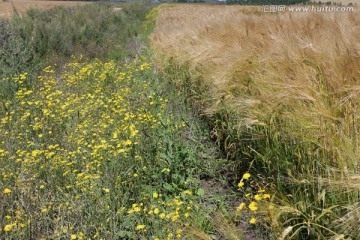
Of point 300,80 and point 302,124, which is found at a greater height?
point 300,80

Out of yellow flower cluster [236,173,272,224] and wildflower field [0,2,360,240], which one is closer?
yellow flower cluster [236,173,272,224]

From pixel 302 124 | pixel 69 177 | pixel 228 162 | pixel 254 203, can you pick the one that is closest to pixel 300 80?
pixel 302 124

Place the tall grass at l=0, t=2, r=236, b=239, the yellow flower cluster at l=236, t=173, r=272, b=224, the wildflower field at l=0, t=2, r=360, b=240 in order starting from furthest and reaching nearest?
the tall grass at l=0, t=2, r=236, b=239
the wildflower field at l=0, t=2, r=360, b=240
the yellow flower cluster at l=236, t=173, r=272, b=224

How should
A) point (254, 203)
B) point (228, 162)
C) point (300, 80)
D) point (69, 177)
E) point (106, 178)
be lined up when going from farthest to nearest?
1. point (228, 162)
2. point (69, 177)
3. point (106, 178)
4. point (300, 80)
5. point (254, 203)

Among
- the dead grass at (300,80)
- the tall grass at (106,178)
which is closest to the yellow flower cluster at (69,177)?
the tall grass at (106,178)

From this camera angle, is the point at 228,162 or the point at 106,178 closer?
the point at 106,178

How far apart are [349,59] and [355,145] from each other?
0.79 m

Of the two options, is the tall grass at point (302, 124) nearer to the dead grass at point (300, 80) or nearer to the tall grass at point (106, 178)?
the dead grass at point (300, 80)

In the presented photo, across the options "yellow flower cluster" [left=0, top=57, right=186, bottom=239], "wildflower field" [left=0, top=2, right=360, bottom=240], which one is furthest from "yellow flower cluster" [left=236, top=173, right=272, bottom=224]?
"yellow flower cluster" [left=0, top=57, right=186, bottom=239]

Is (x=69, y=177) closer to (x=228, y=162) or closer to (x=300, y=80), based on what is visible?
(x=228, y=162)

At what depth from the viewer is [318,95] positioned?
2428mm

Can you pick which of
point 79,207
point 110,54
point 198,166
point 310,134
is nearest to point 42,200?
point 79,207

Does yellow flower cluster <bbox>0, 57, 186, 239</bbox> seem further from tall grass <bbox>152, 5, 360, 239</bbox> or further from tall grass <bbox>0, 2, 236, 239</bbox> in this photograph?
tall grass <bbox>152, 5, 360, 239</bbox>

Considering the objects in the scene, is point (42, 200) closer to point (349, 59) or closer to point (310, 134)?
point (310, 134)
